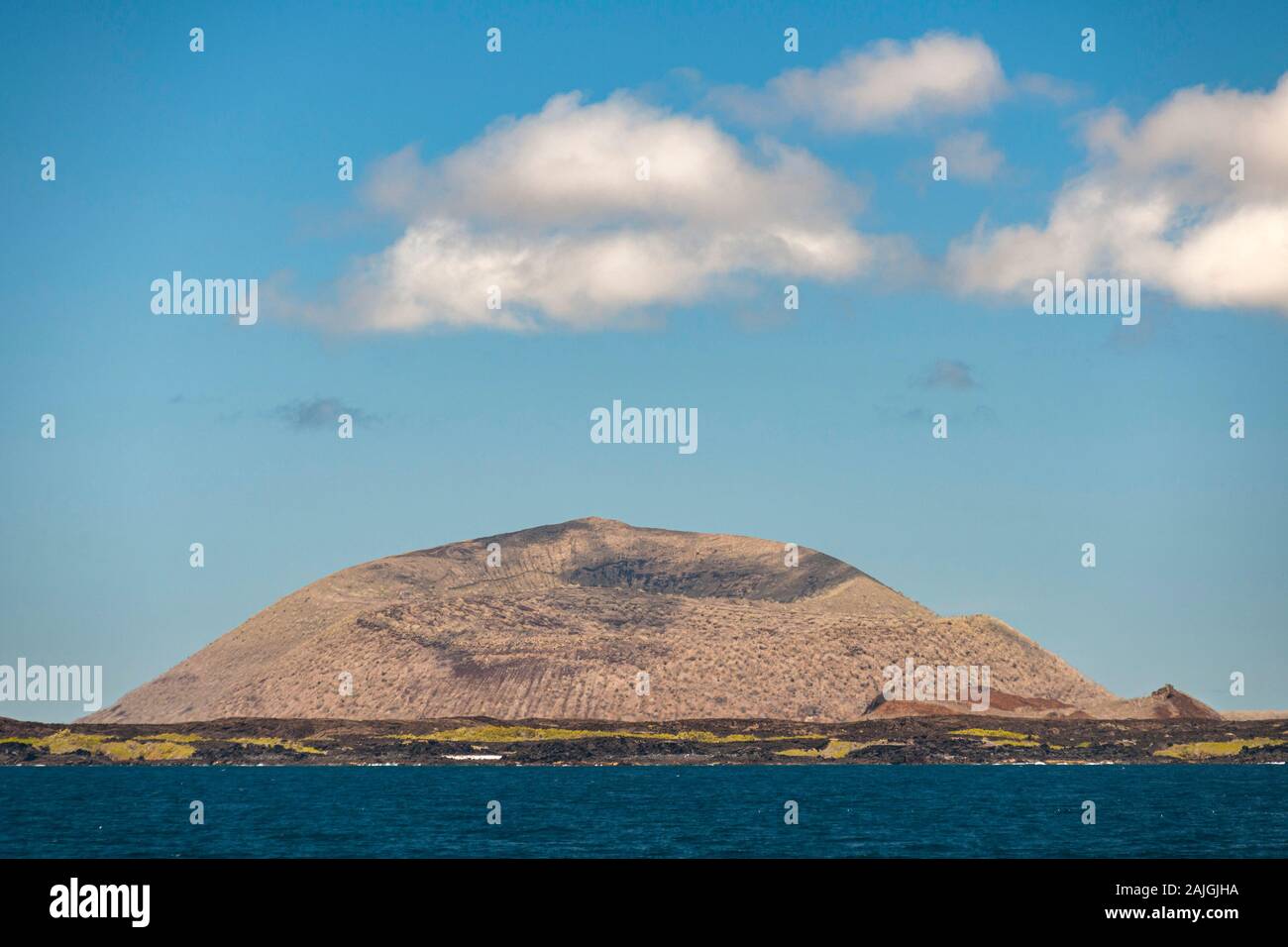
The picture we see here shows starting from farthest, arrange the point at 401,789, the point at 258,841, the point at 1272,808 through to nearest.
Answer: the point at 401,789 → the point at 1272,808 → the point at 258,841
